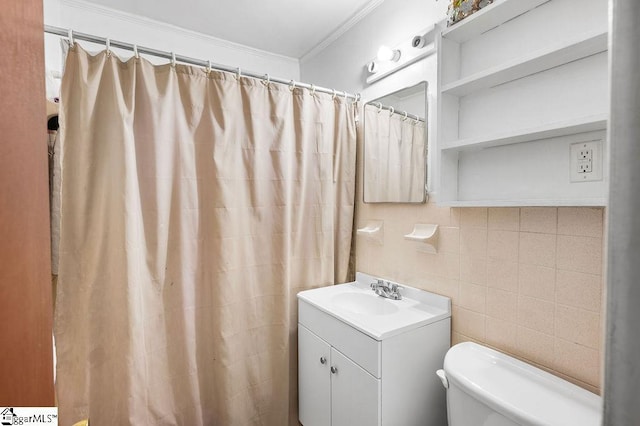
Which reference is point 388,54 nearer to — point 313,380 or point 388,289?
point 388,289

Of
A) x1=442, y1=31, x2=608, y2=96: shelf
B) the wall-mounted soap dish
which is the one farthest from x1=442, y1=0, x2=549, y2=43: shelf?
the wall-mounted soap dish

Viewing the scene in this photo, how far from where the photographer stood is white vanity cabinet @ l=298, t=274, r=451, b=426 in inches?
47.9

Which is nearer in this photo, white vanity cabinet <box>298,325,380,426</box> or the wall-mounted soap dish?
white vanity cabinet <box>298,325,380,426</box>

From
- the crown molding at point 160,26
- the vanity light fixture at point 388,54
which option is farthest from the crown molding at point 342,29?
the vanity light fixture at point 388,54

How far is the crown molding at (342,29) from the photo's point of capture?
1823 millimetres

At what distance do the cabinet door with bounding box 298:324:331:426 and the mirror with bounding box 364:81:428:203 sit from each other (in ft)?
2.86

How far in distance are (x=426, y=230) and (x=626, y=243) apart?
1.43 metres

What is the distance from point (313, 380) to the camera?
1.60 m

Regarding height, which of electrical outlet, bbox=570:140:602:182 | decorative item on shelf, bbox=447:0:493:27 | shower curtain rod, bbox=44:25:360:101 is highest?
decorative item on shelf, bbox=447:0:493:27

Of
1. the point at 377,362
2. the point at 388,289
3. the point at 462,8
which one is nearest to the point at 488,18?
the point at 462,8

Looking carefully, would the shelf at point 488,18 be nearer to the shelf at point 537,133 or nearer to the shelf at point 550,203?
the shelf at point 537,133

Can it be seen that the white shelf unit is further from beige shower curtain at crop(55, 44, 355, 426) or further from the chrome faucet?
beige shower curtain at crop(55, 44, 355, 426)

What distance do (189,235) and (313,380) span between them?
98 centimetres

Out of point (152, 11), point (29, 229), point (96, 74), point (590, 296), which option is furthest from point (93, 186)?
point (590, 296)
